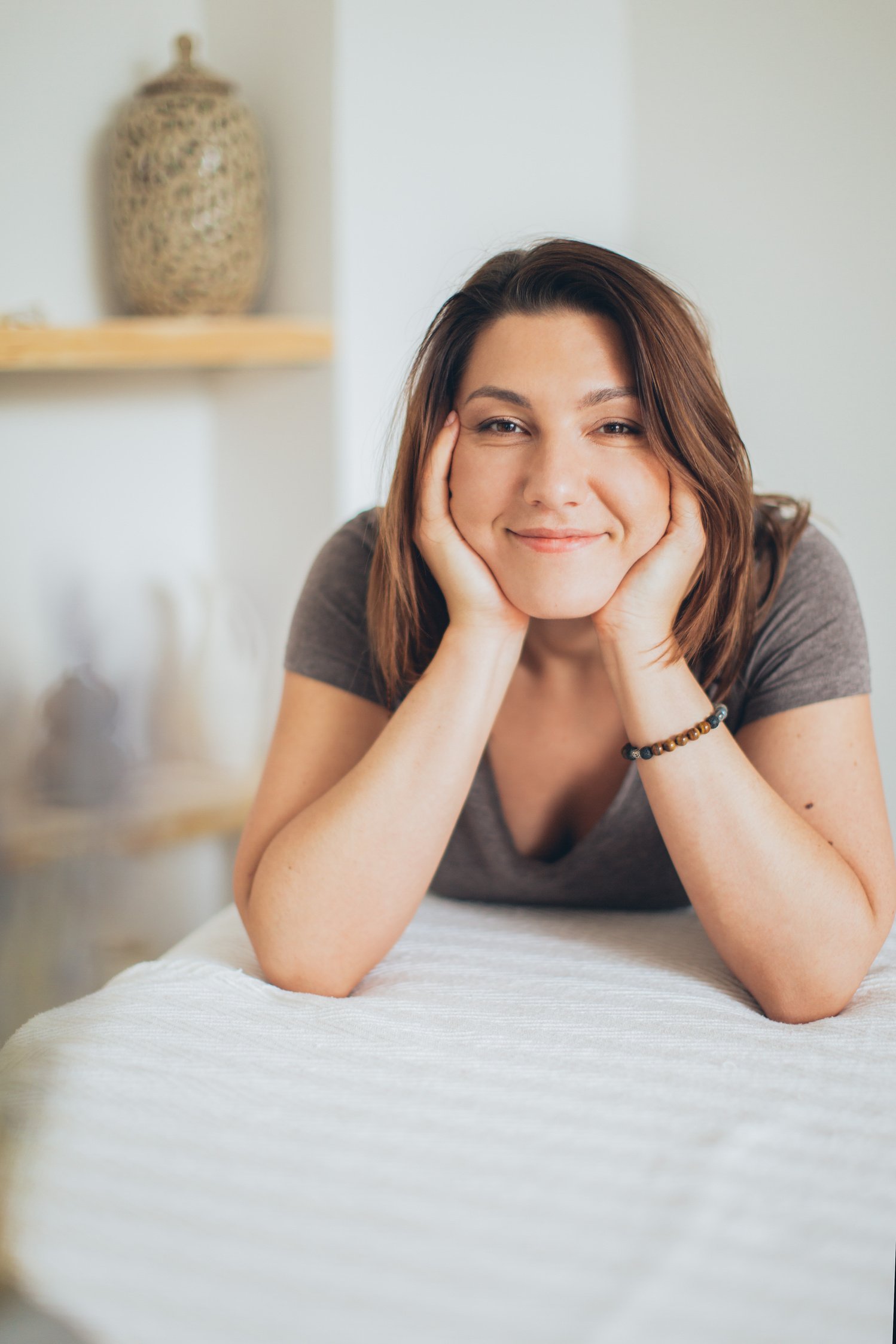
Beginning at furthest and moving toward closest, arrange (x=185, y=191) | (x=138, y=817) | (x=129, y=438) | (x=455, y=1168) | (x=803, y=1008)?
(x=129, y=438) < (x=138, y=817) < (x=185, y=191) < (x=803, y=1008) < (x=455, y=1168)

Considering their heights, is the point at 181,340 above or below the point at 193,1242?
above

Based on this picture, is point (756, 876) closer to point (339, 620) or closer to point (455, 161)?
point (339, 620)

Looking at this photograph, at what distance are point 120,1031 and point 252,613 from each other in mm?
1226

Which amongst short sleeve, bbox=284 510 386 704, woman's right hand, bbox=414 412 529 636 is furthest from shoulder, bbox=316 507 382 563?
woman's right hand, bbox=414 412 529 636

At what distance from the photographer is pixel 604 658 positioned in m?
0.91

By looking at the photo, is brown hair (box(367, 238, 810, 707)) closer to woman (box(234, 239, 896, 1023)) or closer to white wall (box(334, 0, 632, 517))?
woman (box(234, 239, 896, 1023))

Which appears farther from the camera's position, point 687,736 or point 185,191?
point 185,191

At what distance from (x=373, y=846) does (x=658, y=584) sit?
1.00 feet

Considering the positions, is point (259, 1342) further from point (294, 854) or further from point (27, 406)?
point (27, 406)

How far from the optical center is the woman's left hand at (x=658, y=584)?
0.88 metres

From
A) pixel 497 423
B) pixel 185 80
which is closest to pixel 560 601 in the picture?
pixel 497 423

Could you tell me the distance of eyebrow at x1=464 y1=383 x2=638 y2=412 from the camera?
851 mm

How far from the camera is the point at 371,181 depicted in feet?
5.48

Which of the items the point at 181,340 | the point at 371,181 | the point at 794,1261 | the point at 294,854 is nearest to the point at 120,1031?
the point at 294,854
